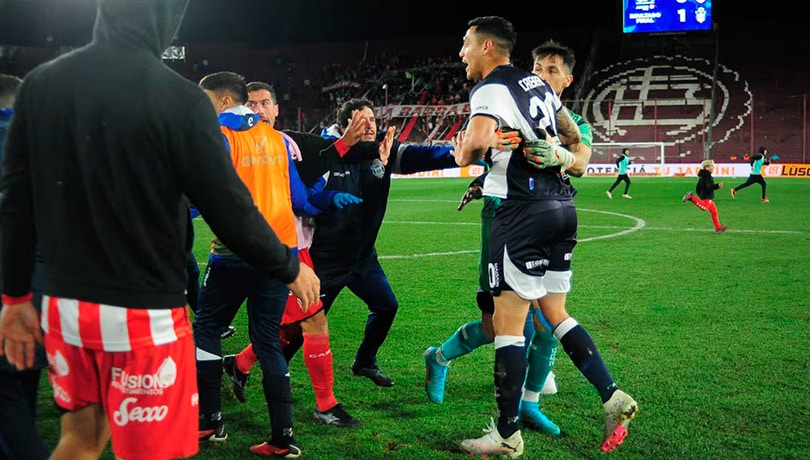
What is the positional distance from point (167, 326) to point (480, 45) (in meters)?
2.41

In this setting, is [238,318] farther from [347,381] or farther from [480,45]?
[480,45]

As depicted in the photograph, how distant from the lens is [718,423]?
4340 millimetres

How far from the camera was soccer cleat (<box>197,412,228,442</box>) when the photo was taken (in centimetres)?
420

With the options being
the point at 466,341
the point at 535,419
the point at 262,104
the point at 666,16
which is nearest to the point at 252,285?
the point at 262,104

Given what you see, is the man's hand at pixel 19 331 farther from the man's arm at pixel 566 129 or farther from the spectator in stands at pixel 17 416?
the man's arm at pixel 566 129

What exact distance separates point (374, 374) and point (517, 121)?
2.24 meters

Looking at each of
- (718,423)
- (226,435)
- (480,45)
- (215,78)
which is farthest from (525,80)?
(226,435)

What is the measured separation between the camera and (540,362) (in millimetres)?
4496

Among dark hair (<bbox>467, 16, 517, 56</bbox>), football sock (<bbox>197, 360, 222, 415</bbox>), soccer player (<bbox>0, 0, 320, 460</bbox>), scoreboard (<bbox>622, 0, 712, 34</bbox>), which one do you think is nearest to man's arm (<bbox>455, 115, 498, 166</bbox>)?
dark hair (<bbox>467, 16, 517, 56</bbox>)

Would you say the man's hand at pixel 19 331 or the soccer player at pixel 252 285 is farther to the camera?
the soccer player at pixel 252 285

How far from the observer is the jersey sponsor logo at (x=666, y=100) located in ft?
126

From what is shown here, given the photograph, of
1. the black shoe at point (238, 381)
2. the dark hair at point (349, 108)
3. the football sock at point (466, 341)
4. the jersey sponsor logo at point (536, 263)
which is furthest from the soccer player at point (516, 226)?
the black shoe at point (238, 381)

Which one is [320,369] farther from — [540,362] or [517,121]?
[517,121]

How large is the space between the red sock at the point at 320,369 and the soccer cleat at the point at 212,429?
60 cm
